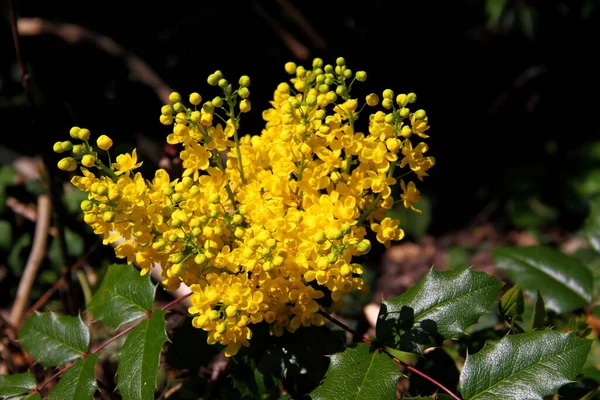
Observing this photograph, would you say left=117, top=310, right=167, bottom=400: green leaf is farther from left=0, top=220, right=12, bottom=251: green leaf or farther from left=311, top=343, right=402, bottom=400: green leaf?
left=0, top=220, right=12, bottom=251: green leaf

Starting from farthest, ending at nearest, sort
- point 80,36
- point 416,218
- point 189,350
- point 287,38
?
point 416,218 → point 287,38 → point 80,36 → point 189,350

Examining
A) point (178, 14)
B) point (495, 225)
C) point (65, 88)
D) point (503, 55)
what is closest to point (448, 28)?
point (503, 55)

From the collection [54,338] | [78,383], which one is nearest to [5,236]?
[54,338]

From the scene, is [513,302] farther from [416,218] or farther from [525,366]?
[416,218]

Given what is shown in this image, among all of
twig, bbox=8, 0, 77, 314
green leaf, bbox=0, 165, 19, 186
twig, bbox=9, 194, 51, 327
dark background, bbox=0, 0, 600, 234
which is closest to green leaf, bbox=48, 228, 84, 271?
twig, bbox=9, 194, 51, 327

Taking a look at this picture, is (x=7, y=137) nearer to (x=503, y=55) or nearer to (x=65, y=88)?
(x=65, y=88)
